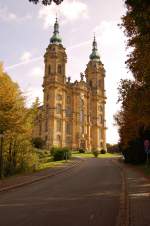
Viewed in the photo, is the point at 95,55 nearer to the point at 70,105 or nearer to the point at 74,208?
the point at 70,105

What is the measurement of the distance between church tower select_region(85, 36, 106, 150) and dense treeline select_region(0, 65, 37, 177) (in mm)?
83116

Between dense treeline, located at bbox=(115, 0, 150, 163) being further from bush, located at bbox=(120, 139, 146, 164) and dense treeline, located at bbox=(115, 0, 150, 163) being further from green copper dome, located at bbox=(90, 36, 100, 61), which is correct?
green copper dome, located at bbox=(90, 36, 100, 61)

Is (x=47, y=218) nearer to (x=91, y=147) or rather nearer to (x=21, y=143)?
(x=21, y=143)

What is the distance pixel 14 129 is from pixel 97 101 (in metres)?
92.1

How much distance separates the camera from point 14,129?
28906mm

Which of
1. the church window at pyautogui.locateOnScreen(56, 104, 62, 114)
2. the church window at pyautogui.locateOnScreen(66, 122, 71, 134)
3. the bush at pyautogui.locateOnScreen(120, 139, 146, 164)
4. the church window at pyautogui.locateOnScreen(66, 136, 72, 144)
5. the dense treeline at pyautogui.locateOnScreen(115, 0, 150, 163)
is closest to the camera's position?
the dense treeline at pyautogui.locateOnScreen(115, 0, 150, 163)

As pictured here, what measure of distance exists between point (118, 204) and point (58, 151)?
4699 cm

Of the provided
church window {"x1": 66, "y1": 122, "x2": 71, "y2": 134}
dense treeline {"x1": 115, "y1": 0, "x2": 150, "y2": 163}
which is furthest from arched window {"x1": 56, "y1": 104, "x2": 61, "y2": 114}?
dense treeline {"x1": 115, "y1": 0, "x2": 150, "y2": 163}

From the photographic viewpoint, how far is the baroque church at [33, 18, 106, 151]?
101919mm

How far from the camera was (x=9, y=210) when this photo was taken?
493 inches

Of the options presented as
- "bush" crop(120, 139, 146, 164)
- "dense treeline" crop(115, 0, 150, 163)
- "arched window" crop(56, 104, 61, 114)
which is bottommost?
"bush" crop(120, 139, 146, 164)

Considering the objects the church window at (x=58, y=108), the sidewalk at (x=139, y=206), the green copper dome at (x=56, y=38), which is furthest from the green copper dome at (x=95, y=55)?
the sidewalk at (x=139, y=206)

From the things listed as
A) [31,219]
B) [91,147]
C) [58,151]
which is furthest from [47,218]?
[91,147]

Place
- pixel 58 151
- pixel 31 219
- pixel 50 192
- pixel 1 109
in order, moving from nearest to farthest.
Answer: pixel 31 219 → pixel 50 192 → pixel 1 109 → pixel 58 151
